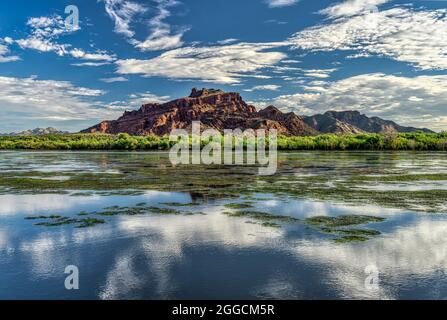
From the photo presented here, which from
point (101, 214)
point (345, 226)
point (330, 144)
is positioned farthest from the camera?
point (330, 144)

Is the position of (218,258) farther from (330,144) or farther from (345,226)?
(330,144)

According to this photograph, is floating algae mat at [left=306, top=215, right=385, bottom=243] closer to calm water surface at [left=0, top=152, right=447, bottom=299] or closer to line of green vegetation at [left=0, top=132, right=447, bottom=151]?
calm water surface at [left=0, top=152, right=447, bottom=299]

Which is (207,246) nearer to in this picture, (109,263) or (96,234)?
(109,263)

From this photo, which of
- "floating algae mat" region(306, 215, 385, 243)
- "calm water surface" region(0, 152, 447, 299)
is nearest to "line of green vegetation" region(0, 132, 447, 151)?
"calm water surface" region(0, 152, 447, 299)

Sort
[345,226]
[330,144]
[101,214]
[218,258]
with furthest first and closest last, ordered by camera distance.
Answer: [330,144] → [101,214] → [345,226] → [218,258]

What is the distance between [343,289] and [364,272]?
3.75ft

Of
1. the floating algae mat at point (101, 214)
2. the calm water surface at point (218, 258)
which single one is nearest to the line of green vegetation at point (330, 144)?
the calm water surface at point (218, 258)

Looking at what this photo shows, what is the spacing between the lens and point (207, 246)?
10703mm

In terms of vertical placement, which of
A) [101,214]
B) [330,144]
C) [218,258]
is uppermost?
[330,144]

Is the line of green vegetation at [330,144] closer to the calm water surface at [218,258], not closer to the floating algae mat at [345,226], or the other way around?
the calm water surface at [218,258]

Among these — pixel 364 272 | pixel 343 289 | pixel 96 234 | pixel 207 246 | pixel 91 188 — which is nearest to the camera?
pixel 343 289

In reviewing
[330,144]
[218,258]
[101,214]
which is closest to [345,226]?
[218,258]
